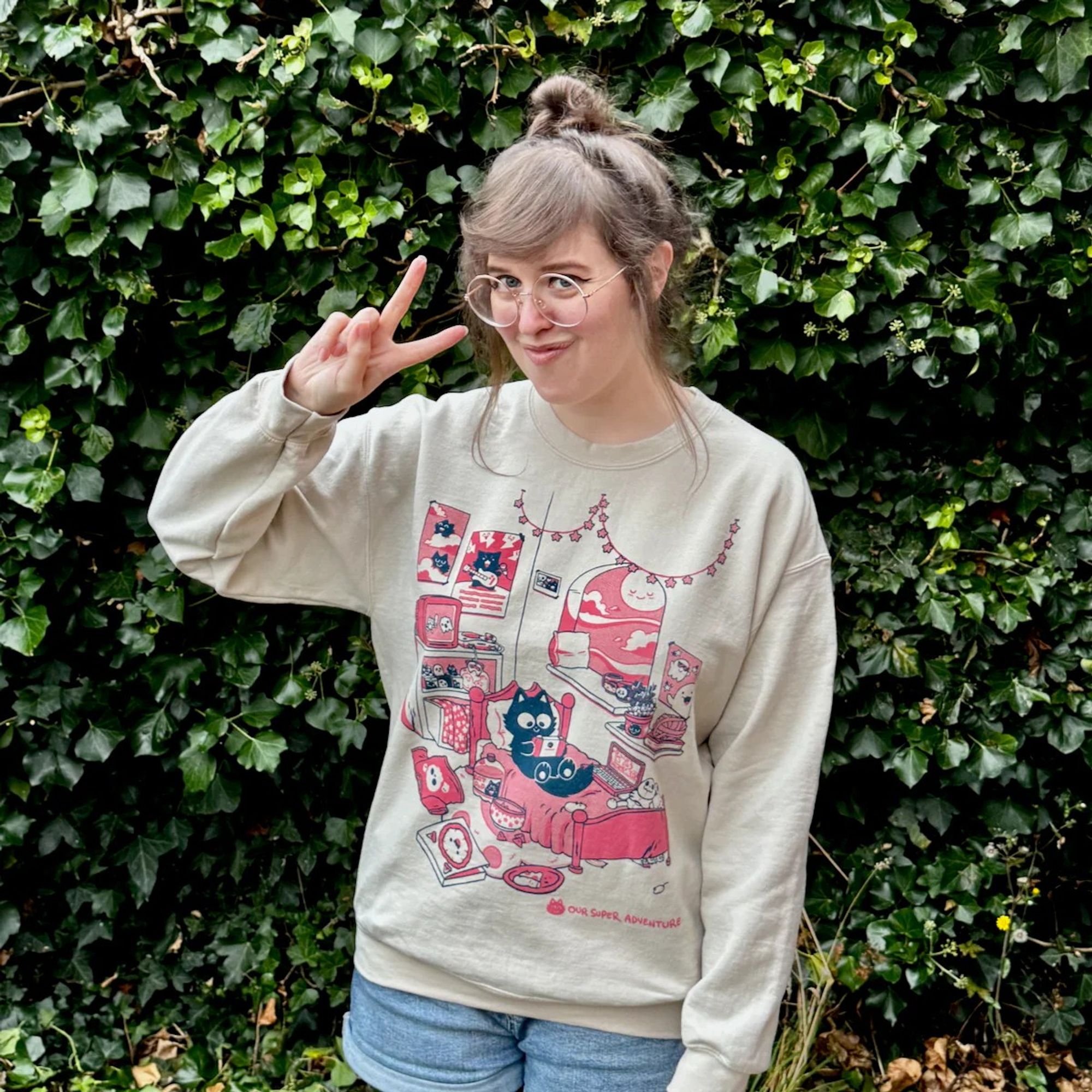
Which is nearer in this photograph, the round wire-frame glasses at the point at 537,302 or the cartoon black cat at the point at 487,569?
the round wire-frame glasses at the point at 537,302

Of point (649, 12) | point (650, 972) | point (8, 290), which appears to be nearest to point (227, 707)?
point (8, 290)

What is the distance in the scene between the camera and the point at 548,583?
1551 mm

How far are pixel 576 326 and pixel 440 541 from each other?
35 cm

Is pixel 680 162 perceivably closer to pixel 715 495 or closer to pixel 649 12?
pixel 649 12

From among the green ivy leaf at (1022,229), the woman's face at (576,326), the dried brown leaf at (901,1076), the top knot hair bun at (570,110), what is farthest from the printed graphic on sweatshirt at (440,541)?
the dried brown leaf at (901,1076)

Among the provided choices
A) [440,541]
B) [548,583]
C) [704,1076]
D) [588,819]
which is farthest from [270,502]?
[704,1076]

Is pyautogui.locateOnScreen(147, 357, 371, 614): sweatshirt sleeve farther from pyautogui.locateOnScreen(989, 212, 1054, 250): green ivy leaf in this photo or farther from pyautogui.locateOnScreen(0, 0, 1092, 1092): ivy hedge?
pyautogui.locateOnScreen(989, 212, 1054, 250): green ivy leaf

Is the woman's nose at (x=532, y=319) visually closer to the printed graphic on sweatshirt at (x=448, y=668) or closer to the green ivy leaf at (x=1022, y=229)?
the printed graphic on sweatshirt at (x=448, y=668)

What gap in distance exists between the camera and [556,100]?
62.6 inches

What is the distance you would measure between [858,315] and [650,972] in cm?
130

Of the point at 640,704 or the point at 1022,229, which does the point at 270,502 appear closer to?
the point at 640,704

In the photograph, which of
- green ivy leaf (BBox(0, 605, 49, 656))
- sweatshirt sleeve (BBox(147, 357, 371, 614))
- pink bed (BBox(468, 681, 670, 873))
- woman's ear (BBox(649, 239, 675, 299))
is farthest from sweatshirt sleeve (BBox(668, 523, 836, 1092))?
green ivy leaf (BBox(0, 605, 49, 656))

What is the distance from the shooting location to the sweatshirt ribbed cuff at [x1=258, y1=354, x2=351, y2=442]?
1.45m

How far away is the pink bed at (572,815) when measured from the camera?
5.01 feet
